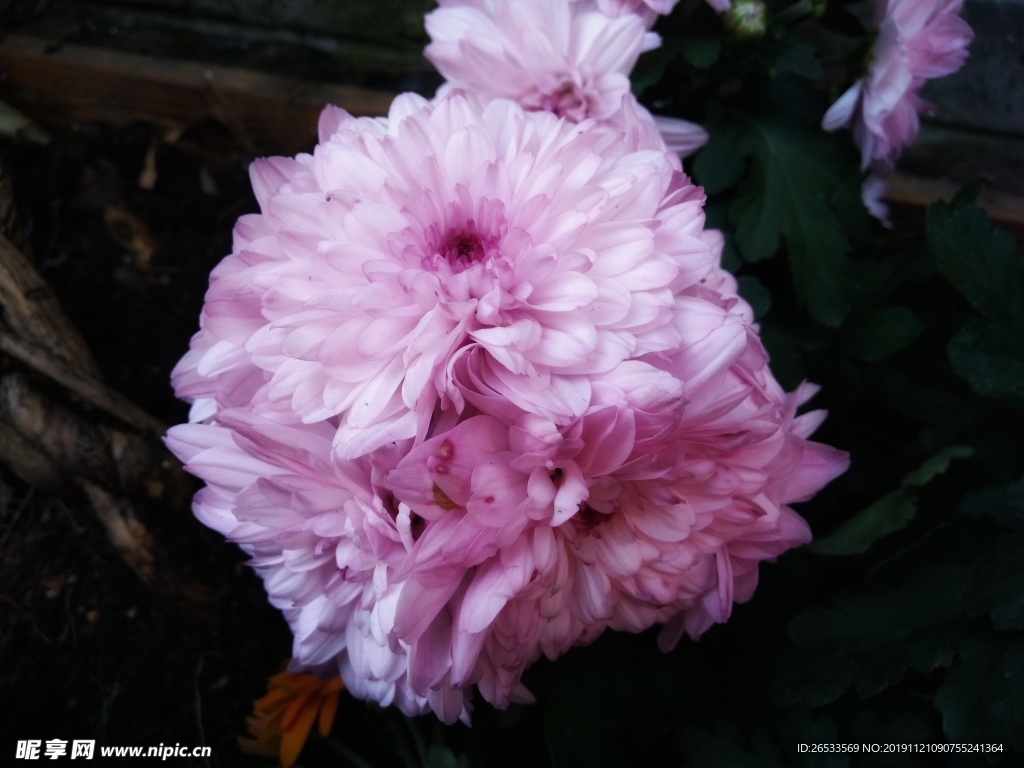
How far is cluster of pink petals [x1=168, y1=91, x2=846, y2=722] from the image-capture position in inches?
19.6

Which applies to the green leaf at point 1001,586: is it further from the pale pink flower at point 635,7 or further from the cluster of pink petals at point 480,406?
the pale pink flower at point 635,7

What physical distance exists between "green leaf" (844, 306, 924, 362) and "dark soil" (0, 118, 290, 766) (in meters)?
0.88

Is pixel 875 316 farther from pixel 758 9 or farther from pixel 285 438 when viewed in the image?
pixel 285 438

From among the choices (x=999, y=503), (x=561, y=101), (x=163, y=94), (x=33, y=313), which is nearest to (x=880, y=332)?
(x=999, y=503)

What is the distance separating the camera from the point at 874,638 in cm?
78

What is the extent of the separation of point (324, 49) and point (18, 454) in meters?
0.92

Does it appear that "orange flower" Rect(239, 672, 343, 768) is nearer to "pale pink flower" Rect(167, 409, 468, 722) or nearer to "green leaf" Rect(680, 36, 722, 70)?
"pale pink flower" Rect(167, 409, 468, 722)

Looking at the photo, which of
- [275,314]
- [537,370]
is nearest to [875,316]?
[537,370]

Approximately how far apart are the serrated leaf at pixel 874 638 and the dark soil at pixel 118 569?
683mm

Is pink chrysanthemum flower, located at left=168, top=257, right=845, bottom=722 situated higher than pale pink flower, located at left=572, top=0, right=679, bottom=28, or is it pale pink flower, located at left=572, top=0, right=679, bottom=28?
pale pink flower, located at left=572, top=0, right=679, bottom=28

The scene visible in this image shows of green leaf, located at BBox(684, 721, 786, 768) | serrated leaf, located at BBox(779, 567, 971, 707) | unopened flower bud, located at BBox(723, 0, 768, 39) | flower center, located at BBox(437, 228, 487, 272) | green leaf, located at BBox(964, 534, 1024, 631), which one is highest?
unopened flower bud, located at BBox(723, 0, 768, 39)

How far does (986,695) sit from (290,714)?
30.0 inches

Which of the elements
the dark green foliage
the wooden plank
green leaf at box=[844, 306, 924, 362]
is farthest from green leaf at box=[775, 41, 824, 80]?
the wooden plank

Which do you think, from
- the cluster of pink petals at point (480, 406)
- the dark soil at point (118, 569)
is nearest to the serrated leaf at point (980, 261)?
the cluster of pink petals at point (480, 406)
